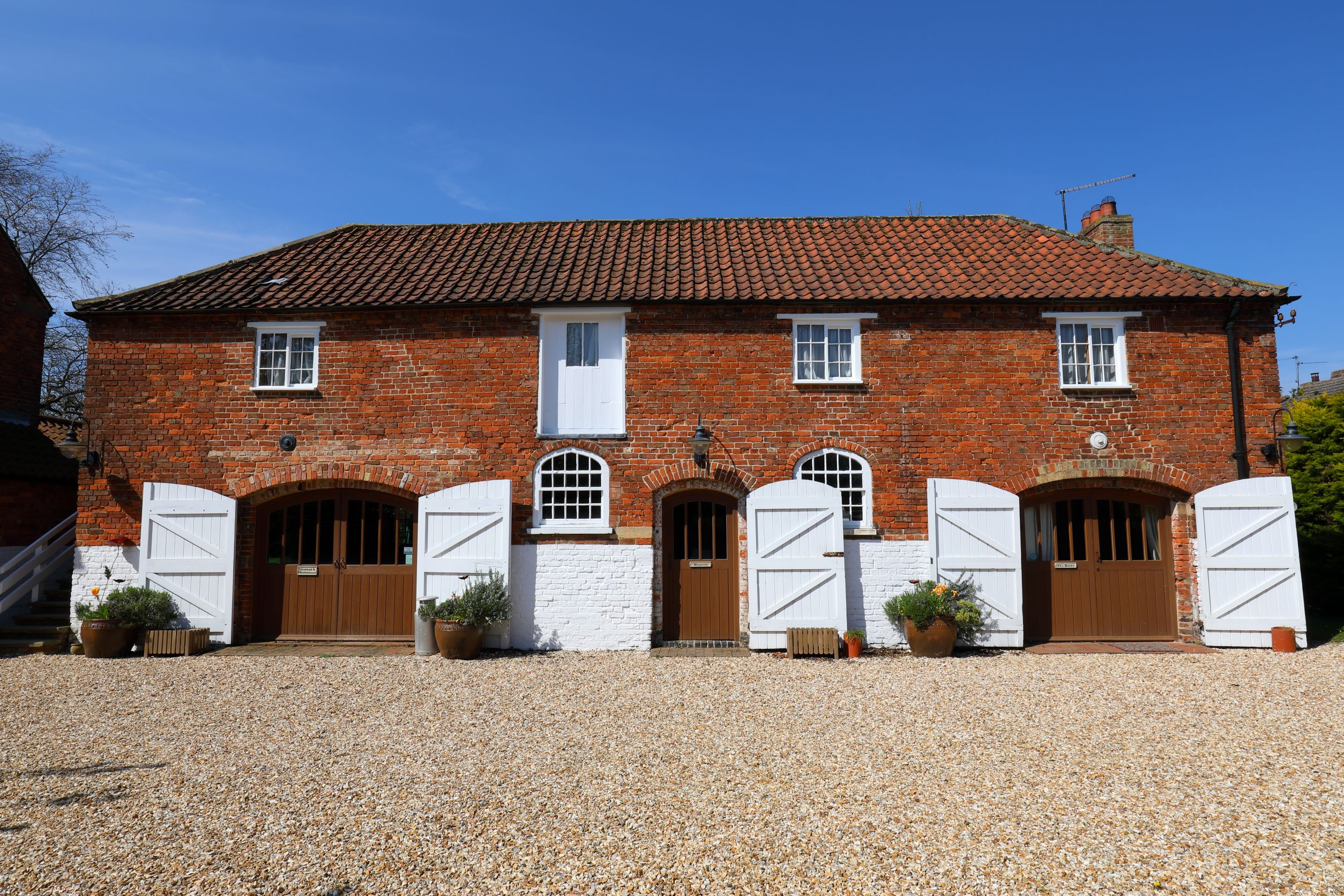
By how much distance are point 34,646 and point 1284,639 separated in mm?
17780

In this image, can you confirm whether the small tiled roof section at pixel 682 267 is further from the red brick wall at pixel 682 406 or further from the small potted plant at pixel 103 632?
the small potted plant at pixel 103 632

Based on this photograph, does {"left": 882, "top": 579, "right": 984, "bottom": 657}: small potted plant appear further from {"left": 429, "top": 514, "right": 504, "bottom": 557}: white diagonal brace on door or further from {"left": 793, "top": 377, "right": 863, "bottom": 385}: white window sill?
{"left": 429, "top": 514, "right": 504, "bottom": 557}: white diagonal brace on door

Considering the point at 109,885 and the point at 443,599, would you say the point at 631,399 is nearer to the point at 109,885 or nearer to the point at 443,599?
the point at 443,599

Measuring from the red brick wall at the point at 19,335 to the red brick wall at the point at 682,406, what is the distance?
5.20 meters

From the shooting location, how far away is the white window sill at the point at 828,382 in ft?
37.5

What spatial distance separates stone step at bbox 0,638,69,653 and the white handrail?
2.21ft

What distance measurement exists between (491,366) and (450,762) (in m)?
6.76

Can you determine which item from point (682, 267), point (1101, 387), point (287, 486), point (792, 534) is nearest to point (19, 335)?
point (287, 486)

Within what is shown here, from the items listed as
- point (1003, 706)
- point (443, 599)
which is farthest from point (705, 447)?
point (1003, 706)

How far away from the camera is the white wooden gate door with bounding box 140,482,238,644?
11250 mm

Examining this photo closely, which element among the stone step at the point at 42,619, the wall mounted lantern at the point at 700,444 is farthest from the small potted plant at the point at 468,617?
the stone step at the point at 42,619

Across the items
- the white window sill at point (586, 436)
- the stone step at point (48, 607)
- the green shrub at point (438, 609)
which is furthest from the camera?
the stone step at point (48, 607)

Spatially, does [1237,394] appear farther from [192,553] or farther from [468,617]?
[192,553]

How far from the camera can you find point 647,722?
720 cm
